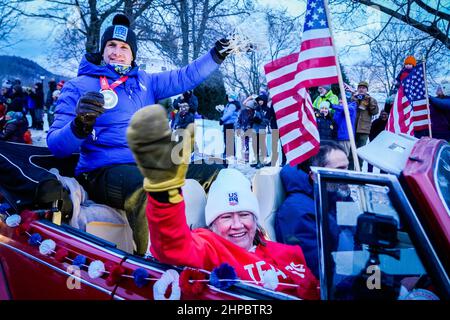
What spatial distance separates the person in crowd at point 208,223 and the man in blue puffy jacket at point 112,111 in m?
0.62

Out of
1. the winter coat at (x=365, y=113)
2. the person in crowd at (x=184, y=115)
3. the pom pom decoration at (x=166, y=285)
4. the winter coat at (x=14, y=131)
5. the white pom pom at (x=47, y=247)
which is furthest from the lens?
the person in crowd at (x=184, y=115)

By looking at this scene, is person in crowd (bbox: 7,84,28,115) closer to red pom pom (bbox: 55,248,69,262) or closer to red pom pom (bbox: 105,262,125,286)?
red pom pom (bbox: 55,248,69,262)

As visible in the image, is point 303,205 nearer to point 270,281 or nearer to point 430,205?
point 270,281

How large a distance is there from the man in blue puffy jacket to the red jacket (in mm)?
754

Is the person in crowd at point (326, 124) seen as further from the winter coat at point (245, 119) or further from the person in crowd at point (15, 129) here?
the person in crowd at point (15, 129)

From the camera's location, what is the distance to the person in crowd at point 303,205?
2264 millimetres

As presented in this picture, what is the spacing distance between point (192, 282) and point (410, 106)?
4058 millimetres

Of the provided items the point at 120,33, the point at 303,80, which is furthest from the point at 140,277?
the point at 120,33

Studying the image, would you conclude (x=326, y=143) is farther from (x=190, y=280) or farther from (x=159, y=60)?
(x=159, y=60)

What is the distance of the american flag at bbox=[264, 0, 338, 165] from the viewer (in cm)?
262

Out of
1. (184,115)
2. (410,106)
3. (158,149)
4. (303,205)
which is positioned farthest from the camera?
(184,115)

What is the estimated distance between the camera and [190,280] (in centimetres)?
162

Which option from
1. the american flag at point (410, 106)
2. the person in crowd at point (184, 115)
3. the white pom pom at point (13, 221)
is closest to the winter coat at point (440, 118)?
the american flag at point (410, 106)

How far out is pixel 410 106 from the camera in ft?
15.7
